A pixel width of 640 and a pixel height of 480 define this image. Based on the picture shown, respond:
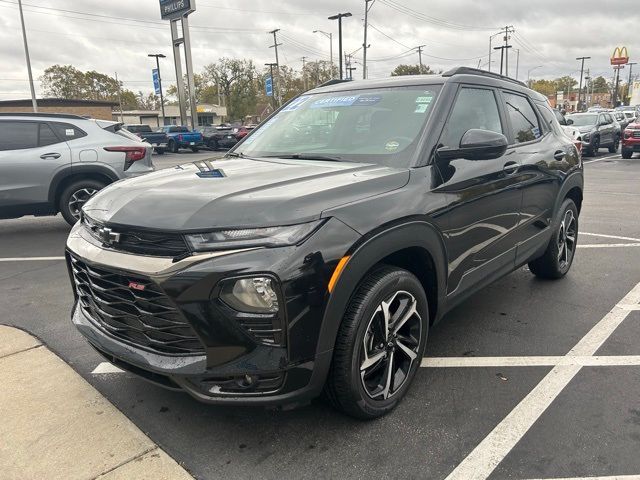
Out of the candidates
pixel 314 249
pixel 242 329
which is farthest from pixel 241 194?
pixel 242 329

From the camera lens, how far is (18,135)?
7273 mm

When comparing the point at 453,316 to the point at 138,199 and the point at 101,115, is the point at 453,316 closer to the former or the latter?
the point at 138,199

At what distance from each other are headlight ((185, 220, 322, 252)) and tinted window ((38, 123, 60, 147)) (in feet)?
20.4

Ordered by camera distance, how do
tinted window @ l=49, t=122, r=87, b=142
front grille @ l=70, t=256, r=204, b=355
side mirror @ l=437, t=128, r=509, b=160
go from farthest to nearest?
tinted window @ l=49, t=122, r=87, b=142 → side mirror @ l=437, t=128, r=509, b=160 → front grille @ l=70, t=256, r=204, b=355

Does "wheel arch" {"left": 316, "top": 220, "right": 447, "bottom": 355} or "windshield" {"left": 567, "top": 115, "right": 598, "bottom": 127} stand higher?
"windshield" {"left": 567, "top": 115, "right": 598, "bottom": 127}

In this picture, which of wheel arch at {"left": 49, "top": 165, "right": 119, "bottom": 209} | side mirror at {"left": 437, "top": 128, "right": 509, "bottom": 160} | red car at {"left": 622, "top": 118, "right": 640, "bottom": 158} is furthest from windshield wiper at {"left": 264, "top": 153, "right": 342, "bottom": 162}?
red car at {"left": 622, "top": 118, "right": 640, "bottom": 158}

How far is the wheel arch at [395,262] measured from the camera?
234 centimetres

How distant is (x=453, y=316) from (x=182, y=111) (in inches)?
1490

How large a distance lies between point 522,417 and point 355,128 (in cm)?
202

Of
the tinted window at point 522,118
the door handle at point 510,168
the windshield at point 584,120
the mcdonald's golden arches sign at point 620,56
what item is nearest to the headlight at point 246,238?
the door handle at point 510,168

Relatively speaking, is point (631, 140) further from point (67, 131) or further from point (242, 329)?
point (242, 329)

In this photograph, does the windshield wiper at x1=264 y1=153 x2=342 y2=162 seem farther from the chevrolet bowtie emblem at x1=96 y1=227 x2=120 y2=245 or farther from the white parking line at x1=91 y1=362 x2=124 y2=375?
the white parking line at x1=91 y1=362 x2=124 y2=375

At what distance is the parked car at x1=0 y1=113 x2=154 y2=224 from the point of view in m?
7.13

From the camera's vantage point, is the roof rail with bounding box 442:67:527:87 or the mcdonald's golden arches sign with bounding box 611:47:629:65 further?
the mcdonald's golden arches sign with bounding box 611:47:629:65
